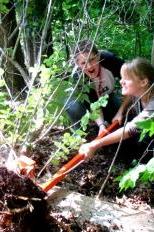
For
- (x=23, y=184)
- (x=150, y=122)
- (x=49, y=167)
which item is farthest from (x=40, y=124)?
(x=150, y=122)

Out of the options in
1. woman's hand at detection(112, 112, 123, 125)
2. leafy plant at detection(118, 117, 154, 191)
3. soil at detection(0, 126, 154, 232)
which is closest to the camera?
leafy plant at detection(118, 117, 154, 191)

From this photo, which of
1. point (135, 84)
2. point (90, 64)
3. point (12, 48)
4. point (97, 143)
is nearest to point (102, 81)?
point (90, 64)

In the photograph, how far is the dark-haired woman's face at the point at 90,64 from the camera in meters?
3.51

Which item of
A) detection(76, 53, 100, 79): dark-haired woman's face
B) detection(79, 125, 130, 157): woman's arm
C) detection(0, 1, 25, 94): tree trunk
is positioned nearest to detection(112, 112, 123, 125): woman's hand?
detection(76, 53, 100, 79): dark-haired woman's face

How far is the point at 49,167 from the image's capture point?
3.59 meters

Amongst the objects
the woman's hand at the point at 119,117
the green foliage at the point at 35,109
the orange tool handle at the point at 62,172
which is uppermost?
the green foliage at the point at 35,109

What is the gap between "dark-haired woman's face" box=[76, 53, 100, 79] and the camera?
11.5 feet

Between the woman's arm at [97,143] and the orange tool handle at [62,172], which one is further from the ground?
the woman's arm at [97,143]

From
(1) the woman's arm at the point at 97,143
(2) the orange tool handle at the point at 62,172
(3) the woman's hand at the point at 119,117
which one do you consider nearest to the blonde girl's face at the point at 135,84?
(1) the woman's arm at the point at 97,143

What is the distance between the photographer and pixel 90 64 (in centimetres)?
366

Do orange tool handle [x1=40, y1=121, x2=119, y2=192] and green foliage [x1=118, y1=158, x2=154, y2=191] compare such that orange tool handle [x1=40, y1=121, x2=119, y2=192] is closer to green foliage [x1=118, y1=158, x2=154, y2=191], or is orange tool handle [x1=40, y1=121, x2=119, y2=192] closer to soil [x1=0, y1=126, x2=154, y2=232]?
soil [x1=0, y1=126, x2=154, y2=232]

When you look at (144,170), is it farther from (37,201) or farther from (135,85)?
(135,85)

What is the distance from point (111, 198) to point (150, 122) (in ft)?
4.98

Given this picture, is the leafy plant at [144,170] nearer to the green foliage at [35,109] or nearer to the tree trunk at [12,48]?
the green foliage at [35,109]
